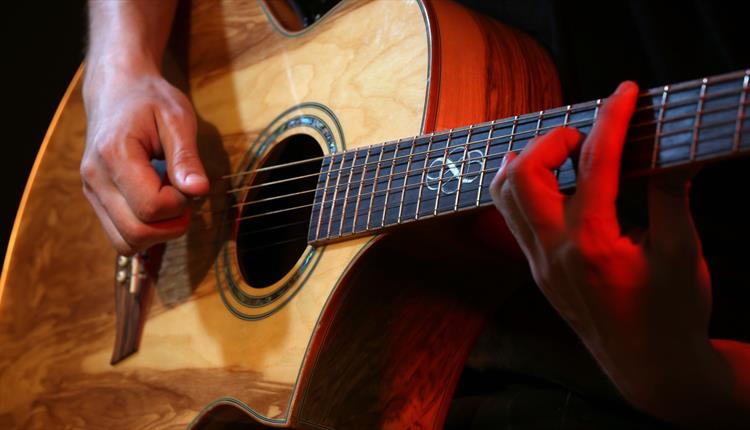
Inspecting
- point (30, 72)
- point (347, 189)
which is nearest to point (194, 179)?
point (347, 189)

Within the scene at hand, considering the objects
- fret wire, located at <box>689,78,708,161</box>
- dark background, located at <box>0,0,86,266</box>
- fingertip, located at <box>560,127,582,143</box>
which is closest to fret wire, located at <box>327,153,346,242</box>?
fingertip, located at <box>560,127,582,143</box>

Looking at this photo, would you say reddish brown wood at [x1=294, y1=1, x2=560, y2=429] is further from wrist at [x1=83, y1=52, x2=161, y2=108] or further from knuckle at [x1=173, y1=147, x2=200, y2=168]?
wrist at [x1=83, y1=52, x2=161, y2=108]

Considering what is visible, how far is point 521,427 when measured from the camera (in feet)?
3.23

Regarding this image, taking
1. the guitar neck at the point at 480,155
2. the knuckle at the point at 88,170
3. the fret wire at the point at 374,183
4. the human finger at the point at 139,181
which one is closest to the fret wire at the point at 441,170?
the guitar neck at the point at 480,155

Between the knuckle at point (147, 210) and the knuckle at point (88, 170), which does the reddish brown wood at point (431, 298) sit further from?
the knuckle at point (88, 170)

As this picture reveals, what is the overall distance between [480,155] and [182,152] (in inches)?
20.2

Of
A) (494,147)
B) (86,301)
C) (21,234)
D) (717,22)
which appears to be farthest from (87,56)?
(717,22)

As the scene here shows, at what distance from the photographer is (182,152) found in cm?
105

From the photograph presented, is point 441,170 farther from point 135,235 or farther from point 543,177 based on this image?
point 135,235

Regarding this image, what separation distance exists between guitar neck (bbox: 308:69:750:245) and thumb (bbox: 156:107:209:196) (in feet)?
0.66

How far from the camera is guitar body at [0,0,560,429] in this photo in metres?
0.89

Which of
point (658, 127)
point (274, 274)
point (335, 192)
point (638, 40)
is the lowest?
point (274, 274)

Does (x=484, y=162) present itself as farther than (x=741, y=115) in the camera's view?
Yes

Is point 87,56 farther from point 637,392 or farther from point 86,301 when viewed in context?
point 637,392
